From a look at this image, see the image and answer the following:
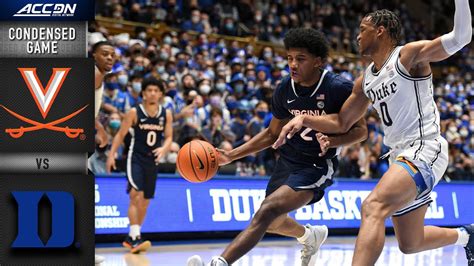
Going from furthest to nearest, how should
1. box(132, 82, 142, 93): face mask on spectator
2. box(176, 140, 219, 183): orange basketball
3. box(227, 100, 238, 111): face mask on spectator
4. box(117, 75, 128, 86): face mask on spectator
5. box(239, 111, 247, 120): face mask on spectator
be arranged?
box(227, 100, 238, 111): face mask on spectator, box(239, 111, 247, 120): face mask on spectator, box(117, 75, 128, 86): face mask on spectator, box(132, 82, 142, 93): face mask on spectator, box(176, 140, 219, 183): orange basketball

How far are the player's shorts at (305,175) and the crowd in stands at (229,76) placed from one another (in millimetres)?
5160

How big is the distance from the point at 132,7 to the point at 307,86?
499 inches

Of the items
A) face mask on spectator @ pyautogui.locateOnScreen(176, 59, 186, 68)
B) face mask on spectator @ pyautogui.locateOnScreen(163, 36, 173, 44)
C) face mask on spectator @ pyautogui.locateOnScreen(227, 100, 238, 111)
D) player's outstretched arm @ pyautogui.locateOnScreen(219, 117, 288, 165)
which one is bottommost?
player's outstretched arm @ pyautogui.locateOnScreen(219, 117, 288, 165)

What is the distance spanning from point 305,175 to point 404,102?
50.1 inches

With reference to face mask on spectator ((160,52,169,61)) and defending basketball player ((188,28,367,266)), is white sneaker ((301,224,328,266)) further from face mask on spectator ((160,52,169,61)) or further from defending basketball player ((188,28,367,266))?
face mask on spectator ((160,52,169,61))

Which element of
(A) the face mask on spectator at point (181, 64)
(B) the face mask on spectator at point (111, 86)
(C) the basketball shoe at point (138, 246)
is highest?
(A) the face mask on spectator at point (181, 64)

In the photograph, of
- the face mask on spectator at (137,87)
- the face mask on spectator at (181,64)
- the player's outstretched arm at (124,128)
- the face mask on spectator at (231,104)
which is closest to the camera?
the player's outstretched arm at (124,128)

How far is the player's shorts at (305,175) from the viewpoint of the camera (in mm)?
7176

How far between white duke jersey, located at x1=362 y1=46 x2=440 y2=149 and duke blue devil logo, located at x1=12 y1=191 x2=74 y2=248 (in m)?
2.47

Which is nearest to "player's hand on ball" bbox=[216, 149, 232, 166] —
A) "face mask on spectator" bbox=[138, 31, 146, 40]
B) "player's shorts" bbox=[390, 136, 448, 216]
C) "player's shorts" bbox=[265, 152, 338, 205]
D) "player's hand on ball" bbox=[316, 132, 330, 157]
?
"player's shorts" bbox=[265, 152, 338, 205]

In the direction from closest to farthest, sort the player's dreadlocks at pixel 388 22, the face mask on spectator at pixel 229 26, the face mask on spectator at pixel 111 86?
the player's dreadlocks at pixel 388 22 < the face mask on spectator at pixel 111 86 < the face mask on spectator at pixel 229 26

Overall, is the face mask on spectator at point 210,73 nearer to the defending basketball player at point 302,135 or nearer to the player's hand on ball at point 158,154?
the player's hand on ball at point 158,154

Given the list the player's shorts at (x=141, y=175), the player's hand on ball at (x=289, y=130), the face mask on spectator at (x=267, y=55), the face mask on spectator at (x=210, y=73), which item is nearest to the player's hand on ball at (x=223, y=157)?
the player's hand on ball at (x=289, y=130)

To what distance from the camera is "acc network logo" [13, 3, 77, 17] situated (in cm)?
592
